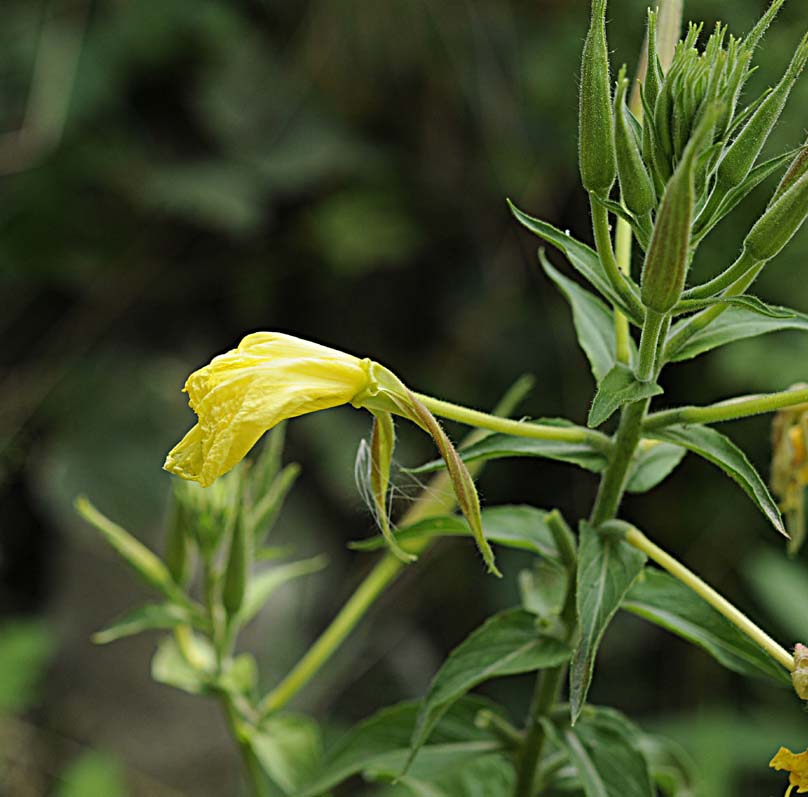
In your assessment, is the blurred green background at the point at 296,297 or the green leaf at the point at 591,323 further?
the blurred green background at the point at 296,297

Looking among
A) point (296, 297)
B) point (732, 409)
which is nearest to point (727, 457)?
point (732, 409)

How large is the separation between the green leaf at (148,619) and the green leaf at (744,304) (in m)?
0.46

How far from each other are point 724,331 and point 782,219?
10 centimetres

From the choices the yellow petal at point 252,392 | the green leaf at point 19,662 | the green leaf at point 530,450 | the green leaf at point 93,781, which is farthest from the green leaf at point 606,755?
the green leaf at point 19,662

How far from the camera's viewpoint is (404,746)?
0.66 meters

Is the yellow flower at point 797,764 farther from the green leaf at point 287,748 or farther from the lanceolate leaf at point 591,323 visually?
the green leaf at point 287,748

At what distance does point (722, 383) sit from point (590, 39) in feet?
4.59

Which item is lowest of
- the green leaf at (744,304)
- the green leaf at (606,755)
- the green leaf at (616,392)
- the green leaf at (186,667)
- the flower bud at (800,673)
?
the green leaf at (186,667)

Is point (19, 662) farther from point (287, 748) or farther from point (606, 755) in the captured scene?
point (606, 755)

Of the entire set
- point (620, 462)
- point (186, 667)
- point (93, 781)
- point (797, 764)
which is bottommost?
point (93, 781)

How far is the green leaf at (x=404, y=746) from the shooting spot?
2.12 ft

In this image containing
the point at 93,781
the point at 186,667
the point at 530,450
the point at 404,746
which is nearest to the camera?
the point at 530,450

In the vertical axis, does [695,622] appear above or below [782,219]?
below

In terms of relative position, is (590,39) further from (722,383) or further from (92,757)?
(722,383)
